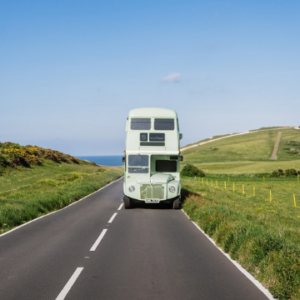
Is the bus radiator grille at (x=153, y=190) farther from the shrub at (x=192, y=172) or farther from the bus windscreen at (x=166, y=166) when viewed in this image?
the shrub at (x=192, y=172)

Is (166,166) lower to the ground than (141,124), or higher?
lower

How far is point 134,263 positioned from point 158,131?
37.9 ft

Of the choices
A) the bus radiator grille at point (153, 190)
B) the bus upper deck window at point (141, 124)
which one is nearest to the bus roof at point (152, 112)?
the bus upper deck window at point (141, 124)

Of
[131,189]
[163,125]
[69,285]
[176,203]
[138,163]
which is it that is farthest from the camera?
[138,163]

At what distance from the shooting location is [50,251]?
927 centimetres

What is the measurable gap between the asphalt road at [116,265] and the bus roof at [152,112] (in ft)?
24.0

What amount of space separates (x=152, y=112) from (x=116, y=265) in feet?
40.3

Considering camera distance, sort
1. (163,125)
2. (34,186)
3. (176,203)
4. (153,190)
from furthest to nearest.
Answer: (34,186) < (163,125) < (176,203) < (153,190)

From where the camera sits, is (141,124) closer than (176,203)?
No

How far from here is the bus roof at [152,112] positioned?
19172mm

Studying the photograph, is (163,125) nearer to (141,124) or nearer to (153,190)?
(141,124)

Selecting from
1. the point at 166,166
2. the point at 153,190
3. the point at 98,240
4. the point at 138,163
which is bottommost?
the point at 98,240

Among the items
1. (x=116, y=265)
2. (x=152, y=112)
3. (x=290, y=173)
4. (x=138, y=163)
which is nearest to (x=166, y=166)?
(x=138, y=163)

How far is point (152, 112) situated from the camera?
19.2m
